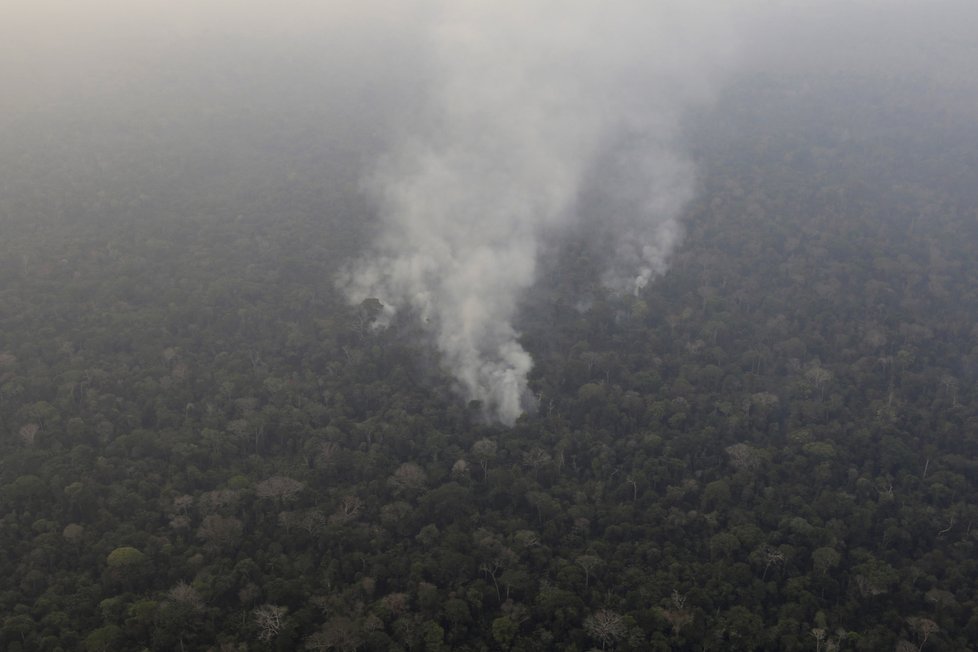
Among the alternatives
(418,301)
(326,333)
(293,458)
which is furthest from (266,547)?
(418,301)

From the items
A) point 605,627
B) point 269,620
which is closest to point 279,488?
point 269,620

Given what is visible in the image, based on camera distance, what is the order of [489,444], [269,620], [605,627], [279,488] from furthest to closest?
[489,444], [279,488], [605,627], [269,620]

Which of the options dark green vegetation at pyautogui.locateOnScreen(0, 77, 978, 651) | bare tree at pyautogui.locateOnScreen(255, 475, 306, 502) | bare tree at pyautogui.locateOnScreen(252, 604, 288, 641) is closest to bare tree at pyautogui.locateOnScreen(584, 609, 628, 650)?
dark green vegetation at pyautogui.locateOnScreen(0, 77, 978, 651)

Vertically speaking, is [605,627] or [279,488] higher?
[279,488]

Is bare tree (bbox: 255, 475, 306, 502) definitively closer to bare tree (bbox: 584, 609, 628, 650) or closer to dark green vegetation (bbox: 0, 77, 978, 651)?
dark green vegetation (bbox: 0, 77, 978, 651)

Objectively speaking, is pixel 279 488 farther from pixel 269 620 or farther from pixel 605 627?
pixel 605 627

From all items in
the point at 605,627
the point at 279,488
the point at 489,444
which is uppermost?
the point at 489,444

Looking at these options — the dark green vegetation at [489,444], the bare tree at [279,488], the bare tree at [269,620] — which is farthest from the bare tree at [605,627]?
the bare tree at [279,488]

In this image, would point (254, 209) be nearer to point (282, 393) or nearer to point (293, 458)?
point (282, 393)

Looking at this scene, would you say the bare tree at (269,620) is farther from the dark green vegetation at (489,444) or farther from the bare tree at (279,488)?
the bare tree at (279,488)
